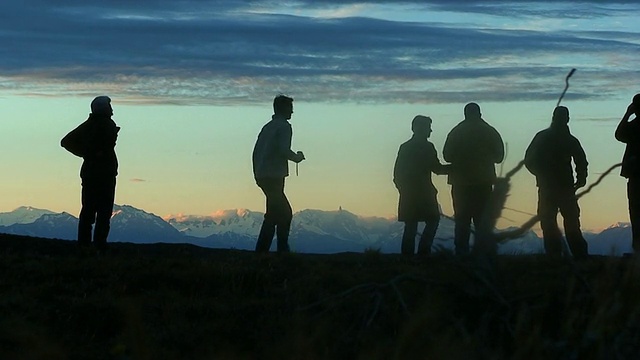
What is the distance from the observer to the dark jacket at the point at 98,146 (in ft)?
48.9

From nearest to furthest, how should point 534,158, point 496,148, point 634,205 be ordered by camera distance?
point 634,205 < point 534,158 < point 496,148

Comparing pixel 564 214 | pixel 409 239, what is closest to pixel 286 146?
pixel 409 239

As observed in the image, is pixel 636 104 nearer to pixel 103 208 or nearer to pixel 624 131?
pixel 624 131

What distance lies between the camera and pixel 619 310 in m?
8.02

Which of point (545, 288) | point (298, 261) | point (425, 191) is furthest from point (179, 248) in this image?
point (545, 288)

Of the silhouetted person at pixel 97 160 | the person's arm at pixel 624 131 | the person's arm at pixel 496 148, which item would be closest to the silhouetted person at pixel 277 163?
the silhouetted person at pixel 97 160

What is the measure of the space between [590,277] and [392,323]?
1.87 metres

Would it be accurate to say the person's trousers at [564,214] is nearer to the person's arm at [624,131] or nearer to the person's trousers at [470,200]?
the person's trousers at [470,200]

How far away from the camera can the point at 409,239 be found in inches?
659

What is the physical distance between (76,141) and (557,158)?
17.5 ft

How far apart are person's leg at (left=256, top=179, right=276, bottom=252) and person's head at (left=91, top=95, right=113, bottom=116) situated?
1836 mm

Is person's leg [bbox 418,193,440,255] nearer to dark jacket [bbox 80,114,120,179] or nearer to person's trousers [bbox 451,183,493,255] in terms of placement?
person's trousers [bbox 451,183,493,255]

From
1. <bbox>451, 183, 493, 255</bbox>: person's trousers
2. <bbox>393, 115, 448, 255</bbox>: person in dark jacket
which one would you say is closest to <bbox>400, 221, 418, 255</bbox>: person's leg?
A: <bbox>393, 115, 448, 255</bbox>: person in dark jacket

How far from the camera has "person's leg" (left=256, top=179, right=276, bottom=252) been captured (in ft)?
A: 50.6
